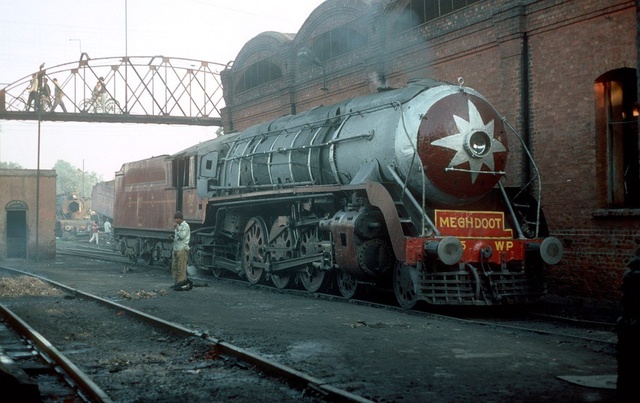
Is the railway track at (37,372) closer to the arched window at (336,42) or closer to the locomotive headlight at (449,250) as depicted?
the locomotive headlight at (449,250)

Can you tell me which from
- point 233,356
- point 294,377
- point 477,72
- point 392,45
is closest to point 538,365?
point 294,377

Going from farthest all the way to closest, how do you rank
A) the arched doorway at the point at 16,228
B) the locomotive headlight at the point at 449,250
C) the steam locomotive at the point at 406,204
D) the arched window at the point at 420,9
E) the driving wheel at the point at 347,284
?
1. the arched doorway at the point at 16,228
2. the arched window at the point at 420,9
3. the driving wheel at the point at 347,284
4. the steam locomotive at the point at 406,204
5. the locomotive headlight at the point at 449,250

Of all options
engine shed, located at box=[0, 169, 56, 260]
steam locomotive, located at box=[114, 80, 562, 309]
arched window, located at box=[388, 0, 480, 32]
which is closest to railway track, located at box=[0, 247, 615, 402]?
steam locomotive, located at box=[114, 80, 562, 309]

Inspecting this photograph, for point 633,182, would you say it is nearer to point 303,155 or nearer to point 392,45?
point 303,155

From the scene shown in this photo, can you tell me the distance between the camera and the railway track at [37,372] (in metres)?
4.80

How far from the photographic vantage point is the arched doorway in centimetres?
2273

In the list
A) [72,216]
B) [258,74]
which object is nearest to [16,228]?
[258,74]

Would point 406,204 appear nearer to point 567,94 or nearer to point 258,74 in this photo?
point 567,94

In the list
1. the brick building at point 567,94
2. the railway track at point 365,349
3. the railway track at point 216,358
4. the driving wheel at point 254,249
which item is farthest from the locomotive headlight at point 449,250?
the driving wheel at point 254,249

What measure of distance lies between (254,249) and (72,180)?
12899 cm

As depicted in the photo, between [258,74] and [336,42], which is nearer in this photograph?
[336,42]

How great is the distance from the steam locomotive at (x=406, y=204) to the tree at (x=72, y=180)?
10035 cm

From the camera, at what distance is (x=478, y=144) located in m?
9.62

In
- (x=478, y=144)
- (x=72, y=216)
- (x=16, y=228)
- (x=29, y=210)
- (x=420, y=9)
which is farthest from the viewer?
(x=72, y=216)
